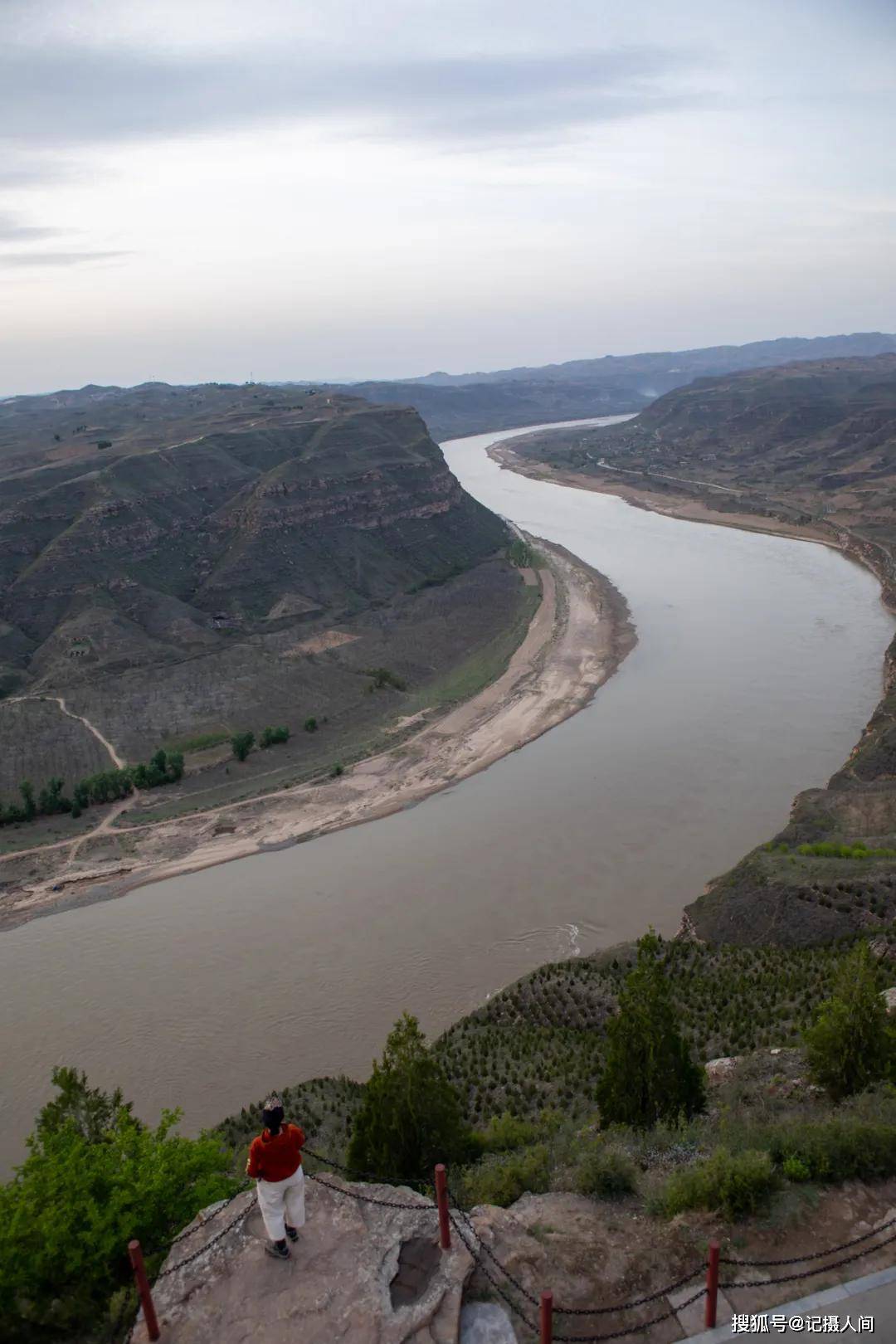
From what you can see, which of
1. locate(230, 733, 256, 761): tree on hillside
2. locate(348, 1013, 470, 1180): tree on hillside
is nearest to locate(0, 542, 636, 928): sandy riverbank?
locate(230, 733, 256, 761): tree on hillside

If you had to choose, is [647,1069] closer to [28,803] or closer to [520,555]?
[28,803]

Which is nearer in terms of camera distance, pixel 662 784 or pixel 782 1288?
pixel 782 1288

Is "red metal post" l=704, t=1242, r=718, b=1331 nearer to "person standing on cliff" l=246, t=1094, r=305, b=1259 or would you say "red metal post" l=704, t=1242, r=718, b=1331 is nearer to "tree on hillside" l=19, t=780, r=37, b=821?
"person standing on cliff" l=246, t=1094, r=305, b=1259

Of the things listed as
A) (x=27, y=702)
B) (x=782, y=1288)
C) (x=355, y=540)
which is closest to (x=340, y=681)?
(x=27, y=702)

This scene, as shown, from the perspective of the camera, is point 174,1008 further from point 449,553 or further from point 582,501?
point 582,501

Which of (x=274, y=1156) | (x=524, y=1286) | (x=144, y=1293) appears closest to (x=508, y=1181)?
(x=524, y=1286)

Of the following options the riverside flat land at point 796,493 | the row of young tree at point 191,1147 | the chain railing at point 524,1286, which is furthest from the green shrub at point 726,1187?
the riverside flat land at point 796,493
